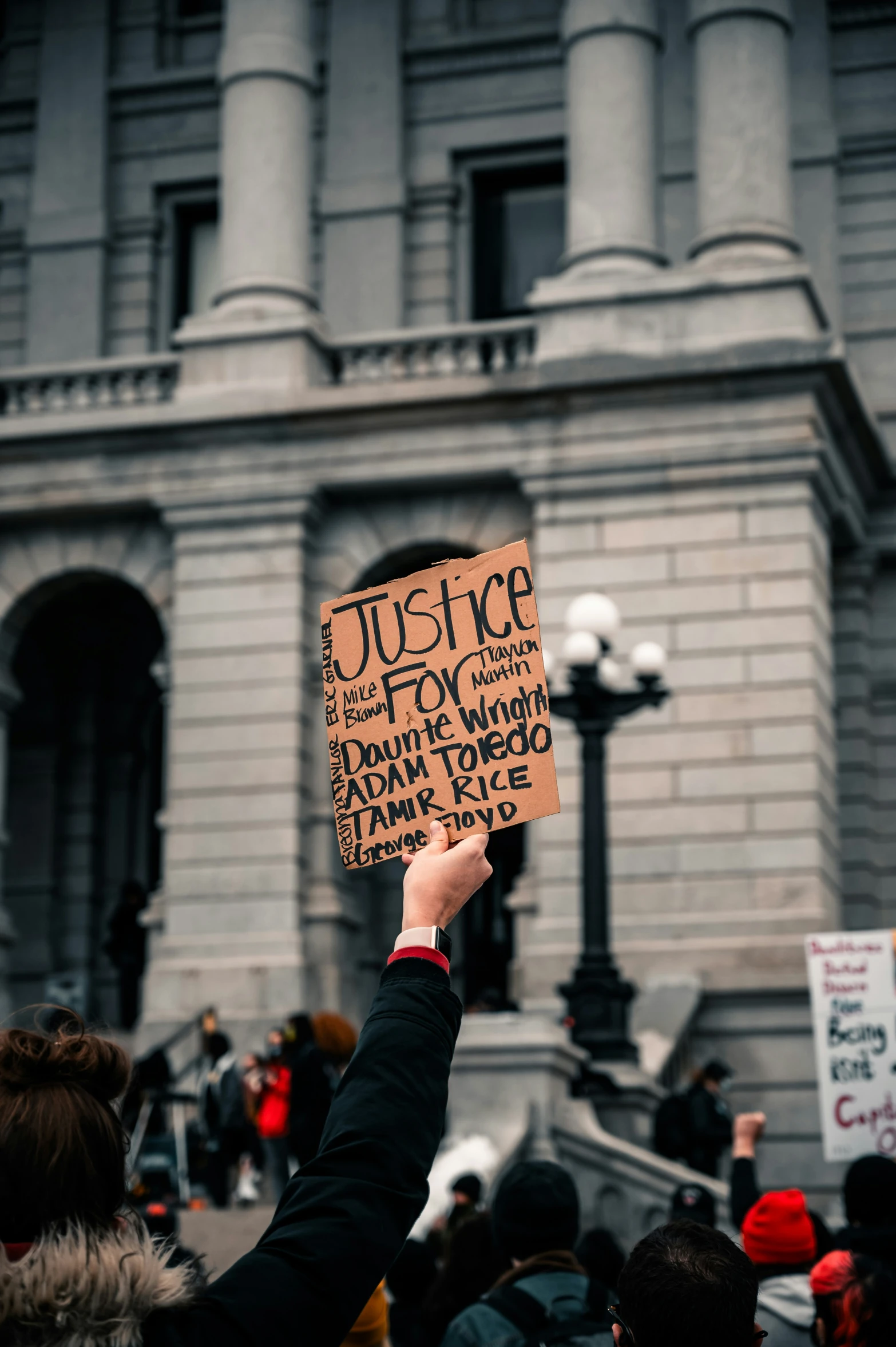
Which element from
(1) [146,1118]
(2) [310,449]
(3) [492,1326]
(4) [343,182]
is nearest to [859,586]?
(2) [310,449]

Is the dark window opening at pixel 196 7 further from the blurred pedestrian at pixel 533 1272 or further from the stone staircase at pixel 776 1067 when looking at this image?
the blurred pedestrian at pixel 533 1272

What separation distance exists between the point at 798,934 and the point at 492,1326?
15544 millimetres

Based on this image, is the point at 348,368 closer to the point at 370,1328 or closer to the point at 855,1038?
the point at 855,1038

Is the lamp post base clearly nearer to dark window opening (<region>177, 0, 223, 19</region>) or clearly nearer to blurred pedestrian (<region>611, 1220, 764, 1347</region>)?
blurred pedestrian (<region>611, 1220, 764, 1347</region>)

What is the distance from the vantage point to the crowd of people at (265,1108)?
43.7 ft

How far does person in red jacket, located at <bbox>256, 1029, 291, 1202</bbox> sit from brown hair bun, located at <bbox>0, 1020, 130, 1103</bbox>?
12.2 meters

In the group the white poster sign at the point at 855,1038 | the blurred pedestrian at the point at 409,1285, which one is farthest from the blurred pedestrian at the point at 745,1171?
the white poster sign at the point at 855,1038

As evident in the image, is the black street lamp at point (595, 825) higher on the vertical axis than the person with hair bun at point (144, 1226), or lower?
higher

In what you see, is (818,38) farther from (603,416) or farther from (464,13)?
(603,416)

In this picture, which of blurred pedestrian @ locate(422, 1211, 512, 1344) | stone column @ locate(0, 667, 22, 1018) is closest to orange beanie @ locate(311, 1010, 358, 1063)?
blurred pedestrian @ locate(422, 1211, 512, 1344)

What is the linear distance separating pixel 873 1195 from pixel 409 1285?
7.78 feet

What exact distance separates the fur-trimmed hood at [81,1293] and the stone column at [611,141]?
68.0 ft

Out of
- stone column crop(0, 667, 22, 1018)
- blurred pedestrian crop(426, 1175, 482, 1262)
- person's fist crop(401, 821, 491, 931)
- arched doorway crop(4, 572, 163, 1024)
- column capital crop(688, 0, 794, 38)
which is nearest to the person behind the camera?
person's fist crop(401, 821, 491, 931)

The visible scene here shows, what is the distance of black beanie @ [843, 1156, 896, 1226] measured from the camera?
5637 millimetres
